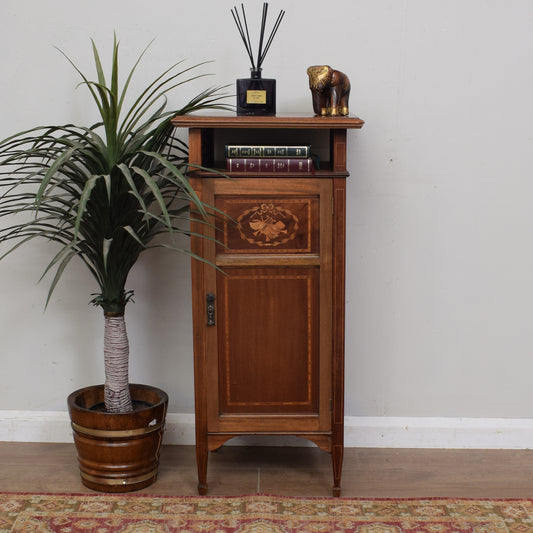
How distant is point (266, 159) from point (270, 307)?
551 millimetres

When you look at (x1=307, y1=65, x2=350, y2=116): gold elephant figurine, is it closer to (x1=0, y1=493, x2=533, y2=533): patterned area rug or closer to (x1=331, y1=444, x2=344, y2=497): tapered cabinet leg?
(x1=331, y1=444, x2=344, y2=497): tapered cabinet leg

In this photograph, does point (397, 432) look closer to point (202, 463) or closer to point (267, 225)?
point (202, 463)

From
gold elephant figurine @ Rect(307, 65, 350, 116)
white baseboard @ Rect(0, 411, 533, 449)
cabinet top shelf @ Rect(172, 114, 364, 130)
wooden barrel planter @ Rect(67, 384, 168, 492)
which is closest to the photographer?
→ cabinet top shelf @ Rect(172, 114, 364, 130)

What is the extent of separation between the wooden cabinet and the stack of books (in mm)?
32

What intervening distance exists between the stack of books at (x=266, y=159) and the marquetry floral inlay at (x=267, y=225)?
143mm

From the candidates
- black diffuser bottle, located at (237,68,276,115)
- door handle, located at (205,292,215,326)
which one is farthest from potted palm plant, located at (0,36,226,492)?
door handle, located at (205,292,215,326)

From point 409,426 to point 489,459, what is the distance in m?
0.36

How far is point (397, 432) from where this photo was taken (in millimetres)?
3094

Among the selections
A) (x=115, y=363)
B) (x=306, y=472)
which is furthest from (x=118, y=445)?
(x=306, y=472)

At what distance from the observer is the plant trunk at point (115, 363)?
2717 mm

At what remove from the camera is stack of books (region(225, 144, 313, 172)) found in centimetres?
249

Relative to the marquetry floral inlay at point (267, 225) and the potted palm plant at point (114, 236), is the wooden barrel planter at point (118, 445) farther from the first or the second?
the marquetry floral inlay at point (267, 225)

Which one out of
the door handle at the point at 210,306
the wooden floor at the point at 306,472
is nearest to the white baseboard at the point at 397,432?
the wooden floor at the point at 306,472

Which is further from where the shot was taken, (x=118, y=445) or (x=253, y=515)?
(x=118, y=445)
